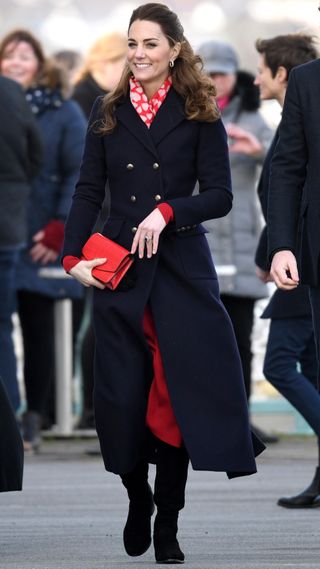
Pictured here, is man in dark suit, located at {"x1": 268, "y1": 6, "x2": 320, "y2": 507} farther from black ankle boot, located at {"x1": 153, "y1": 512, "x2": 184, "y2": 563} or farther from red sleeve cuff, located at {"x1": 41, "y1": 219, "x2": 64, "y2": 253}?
red sleeve cuff, located at {"x1": 41, "y1": 219, "x2": 64, "y2": 253}

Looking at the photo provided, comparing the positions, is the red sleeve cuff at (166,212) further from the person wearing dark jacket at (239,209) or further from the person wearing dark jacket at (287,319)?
the person wearing dark jacket at (239,209)

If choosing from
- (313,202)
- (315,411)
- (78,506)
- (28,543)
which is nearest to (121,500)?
(78,506)

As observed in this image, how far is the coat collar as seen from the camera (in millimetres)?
6195

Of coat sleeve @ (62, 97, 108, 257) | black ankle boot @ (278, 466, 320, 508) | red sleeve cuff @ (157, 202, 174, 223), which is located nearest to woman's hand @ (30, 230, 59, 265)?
black ankle boot @ (278, 466, 320, 508)

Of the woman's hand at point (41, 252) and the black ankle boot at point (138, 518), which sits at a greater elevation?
the black ankle boot at point (138, 518)

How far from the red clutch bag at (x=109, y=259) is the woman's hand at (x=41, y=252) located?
4.12 m

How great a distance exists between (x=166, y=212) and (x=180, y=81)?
1.57 feet

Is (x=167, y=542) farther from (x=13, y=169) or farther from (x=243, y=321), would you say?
(x=243, y=321)

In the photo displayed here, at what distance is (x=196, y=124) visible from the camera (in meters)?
6.20

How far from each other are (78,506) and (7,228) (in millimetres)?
2258

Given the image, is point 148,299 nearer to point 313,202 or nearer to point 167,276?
point 167,276

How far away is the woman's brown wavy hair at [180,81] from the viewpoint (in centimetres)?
620

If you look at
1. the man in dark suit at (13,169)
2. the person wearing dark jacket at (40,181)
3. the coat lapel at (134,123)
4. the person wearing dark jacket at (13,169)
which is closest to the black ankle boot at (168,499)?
the coat lapel at (134,123)

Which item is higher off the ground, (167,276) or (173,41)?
(173,41)
